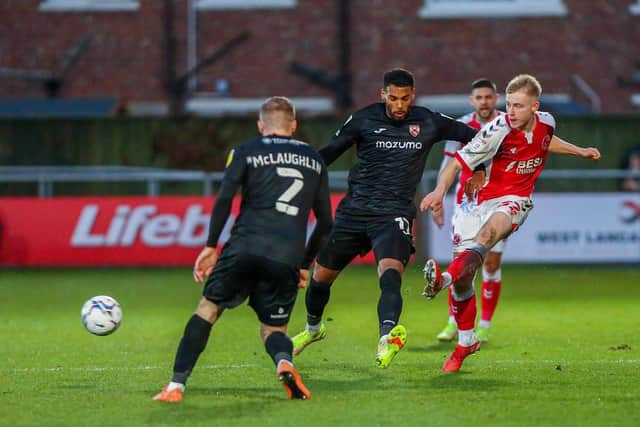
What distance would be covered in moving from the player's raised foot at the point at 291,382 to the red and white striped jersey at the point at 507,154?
2.37 meters

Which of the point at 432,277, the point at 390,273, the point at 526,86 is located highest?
the point at 526,86

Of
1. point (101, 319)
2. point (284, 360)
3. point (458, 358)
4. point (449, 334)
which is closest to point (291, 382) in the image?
point (284, 360)

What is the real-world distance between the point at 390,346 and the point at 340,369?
38.3 inches

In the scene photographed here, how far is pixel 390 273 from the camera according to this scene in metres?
9.59

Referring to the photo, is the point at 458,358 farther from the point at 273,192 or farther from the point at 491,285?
the point at 491,285

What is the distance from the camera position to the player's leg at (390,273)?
8984 mm

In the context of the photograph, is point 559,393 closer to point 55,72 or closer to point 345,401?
point 345,401

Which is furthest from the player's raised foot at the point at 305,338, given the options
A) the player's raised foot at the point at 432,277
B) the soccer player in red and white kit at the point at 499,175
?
the player's raised foot at the point at 432,277

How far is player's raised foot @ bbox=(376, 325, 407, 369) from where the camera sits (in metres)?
8.91

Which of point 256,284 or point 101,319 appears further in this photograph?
point 101,319

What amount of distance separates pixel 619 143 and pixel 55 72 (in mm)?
10375

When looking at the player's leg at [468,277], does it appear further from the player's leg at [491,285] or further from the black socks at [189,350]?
the black socks at [189,350]

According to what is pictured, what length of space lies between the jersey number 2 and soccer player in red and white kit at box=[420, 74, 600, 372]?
1504mm

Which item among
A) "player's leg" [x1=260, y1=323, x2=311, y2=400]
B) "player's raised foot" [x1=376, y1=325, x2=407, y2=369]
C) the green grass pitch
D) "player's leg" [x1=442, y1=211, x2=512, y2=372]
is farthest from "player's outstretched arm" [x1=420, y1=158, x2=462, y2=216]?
"player's leg" [x1=260, y1=323, x2=311, y2=400]
